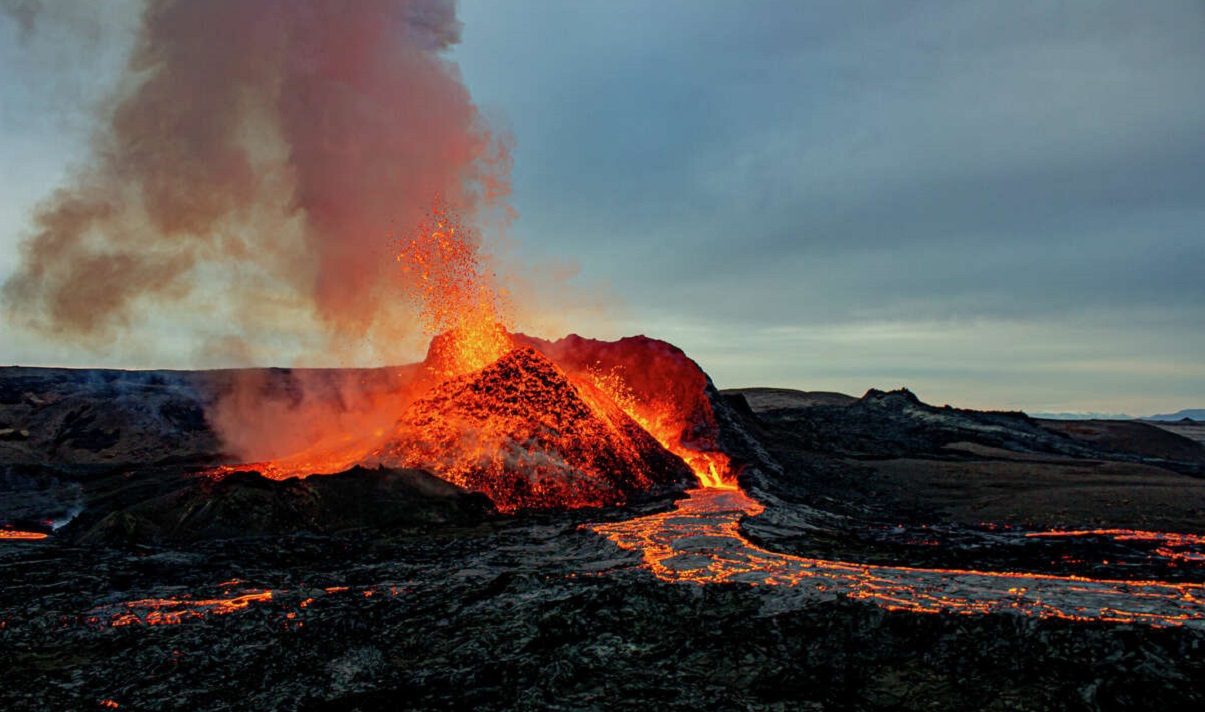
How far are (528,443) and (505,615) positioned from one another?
10104 mm

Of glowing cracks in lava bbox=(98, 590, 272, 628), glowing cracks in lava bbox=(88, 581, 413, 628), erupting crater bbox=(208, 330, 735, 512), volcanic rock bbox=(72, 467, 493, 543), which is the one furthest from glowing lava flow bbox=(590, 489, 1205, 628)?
erupting crater bbox=(208, 330, 735, 512)

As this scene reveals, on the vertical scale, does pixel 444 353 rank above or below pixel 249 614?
above

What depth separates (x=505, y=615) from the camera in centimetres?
658

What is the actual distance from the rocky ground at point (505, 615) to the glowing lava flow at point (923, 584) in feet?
1.14

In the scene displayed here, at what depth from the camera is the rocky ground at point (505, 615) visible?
4844 mm

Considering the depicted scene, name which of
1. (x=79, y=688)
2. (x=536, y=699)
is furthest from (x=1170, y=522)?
(x=79, y=688)

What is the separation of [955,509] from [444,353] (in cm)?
1534

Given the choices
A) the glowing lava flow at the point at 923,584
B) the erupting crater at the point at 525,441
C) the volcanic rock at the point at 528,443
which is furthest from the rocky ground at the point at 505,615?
the erupting crater at the point at 525,441

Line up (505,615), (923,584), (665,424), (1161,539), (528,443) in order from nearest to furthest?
1. (505,615)
2. (923,584)
3. (1161,539)
4. (528,443)
5. (665,424)

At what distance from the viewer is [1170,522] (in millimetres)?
13578

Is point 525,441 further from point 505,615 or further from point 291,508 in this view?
point 505,615

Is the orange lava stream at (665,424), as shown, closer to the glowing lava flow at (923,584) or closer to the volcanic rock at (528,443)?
the volcanic rock at (528,443)

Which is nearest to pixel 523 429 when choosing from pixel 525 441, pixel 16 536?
pixel 525 441

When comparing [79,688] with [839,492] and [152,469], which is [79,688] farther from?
[152,469]
